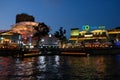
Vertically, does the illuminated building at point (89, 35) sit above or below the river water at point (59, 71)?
above

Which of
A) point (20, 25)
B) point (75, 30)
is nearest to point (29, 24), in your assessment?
point (20, 25)

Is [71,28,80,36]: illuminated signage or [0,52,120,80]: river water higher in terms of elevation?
[71,28,80,36]: illuminated signage

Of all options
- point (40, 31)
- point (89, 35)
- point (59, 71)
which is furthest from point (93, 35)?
point (59, 71)

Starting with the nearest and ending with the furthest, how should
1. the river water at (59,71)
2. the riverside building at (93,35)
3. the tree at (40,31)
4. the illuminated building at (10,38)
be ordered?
1. the river water at (59,71)
2. the illuminated building at (10,38)
3. the tree at (40,31)
4. the riverside building at (93,35)

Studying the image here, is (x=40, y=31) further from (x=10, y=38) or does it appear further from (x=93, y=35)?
(x=93, y=35)

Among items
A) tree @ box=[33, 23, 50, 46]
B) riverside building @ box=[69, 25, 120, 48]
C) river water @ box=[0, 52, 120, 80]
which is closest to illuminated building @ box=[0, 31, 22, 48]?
tree @ box=[33, 23, 50, 46]

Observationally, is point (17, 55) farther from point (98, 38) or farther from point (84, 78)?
point (98, 38)

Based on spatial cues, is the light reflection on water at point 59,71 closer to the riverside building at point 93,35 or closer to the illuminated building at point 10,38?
the illuminated building at point 10,38

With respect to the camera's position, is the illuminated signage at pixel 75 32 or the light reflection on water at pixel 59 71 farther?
the illuminated signage at pixel 75 32

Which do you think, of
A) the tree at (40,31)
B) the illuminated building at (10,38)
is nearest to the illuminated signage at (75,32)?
the tree at (40,31)

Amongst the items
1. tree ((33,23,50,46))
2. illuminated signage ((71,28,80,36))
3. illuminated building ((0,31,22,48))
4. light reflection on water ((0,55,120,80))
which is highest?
illuminated signage ((71,28,80,36))

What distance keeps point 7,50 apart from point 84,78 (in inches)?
Answer: 2628

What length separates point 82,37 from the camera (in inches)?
6821

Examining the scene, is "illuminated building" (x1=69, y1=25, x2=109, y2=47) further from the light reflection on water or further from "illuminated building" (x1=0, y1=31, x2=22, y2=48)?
the light reflection on water
